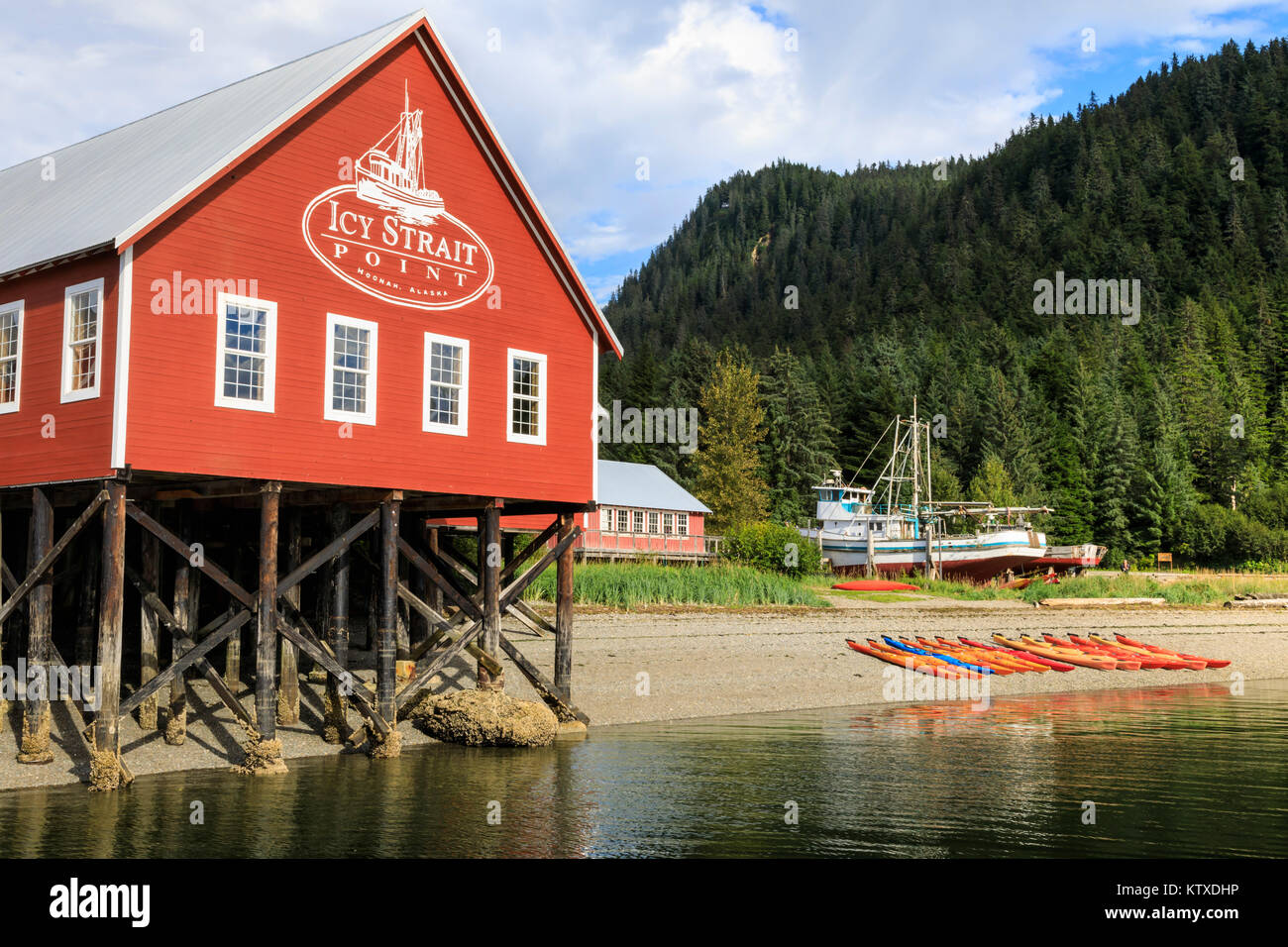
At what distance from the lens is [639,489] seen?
73.8m

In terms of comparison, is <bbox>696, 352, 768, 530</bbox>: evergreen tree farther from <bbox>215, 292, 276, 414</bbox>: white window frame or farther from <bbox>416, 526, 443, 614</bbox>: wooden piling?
<bbox>215, 292, 276, 414</bbox>: white window frame

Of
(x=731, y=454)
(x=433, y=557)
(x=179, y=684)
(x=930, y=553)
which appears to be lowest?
(x=179, y=684)

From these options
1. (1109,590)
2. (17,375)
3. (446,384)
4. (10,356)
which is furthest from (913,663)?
(1109,590)

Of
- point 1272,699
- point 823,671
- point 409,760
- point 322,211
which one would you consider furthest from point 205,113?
point 1272,699

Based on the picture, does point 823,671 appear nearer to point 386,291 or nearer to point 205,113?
point 386,291

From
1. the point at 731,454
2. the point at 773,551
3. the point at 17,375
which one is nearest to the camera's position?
the point at 17,375

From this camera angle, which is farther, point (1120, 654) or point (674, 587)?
point (674, 587)

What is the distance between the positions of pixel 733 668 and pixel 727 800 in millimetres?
15025

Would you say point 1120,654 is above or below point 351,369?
below

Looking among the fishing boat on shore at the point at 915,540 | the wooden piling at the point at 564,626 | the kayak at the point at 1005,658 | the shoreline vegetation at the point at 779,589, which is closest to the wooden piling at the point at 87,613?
the wooden piling at the point at 564,626

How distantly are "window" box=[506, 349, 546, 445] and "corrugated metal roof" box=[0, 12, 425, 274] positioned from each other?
6.38 metres

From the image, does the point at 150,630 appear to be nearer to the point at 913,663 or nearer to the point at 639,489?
the point at 913,663

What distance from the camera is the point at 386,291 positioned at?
2181 cm

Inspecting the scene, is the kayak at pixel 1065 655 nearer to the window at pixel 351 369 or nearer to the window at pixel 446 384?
the window at pixel 446 384
